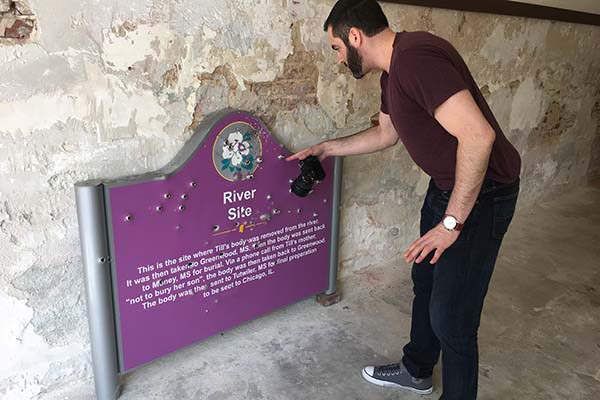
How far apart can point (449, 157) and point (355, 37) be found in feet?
1.53

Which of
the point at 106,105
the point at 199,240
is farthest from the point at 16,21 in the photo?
the point at 199,240

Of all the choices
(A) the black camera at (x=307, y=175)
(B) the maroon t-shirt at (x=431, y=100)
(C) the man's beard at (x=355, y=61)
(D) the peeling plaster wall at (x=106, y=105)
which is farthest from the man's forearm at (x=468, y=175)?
(D) the peeling plaster wall at (x=106, y=105)

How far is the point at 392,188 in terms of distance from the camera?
2.96 metres

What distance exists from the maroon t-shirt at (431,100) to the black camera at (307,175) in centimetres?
59

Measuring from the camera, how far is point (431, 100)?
1375 millimetres

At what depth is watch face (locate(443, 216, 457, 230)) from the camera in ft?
4.91

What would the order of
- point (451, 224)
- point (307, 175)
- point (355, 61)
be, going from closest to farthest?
point (451, 224), point (355, 61), point (307, 175)

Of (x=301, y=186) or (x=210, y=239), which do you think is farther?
(x=301, y=186)

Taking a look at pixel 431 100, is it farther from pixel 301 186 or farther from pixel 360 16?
pixel 301 186

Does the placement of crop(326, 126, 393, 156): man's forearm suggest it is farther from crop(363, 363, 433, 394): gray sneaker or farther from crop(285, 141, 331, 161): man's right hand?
crop(363, 363, 433, 394): gray sneaker

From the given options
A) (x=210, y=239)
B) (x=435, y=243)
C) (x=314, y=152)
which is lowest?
(x=210, y=239)

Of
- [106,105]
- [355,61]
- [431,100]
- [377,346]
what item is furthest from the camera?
[377,346]

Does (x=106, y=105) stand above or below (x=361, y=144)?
above

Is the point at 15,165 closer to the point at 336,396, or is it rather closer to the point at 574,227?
the point at 336,396
